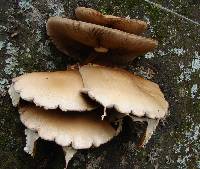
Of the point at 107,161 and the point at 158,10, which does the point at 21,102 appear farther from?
the point at 158,10

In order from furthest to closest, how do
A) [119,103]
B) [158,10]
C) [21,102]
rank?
[158,10], [21,102], [119,103]

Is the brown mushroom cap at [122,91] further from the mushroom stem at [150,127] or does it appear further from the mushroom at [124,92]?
the mushroom stem at [150,127]

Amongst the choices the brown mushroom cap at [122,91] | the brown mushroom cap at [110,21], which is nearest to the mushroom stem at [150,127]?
the brown mushroom cap at [122,91]

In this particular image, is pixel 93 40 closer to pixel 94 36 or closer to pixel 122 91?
pixel 94 36

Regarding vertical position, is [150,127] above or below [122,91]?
below

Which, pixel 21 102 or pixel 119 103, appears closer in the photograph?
pixel 119 103

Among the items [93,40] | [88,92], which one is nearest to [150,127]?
[88,92]

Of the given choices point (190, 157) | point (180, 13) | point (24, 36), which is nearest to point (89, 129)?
point (24, 36)
